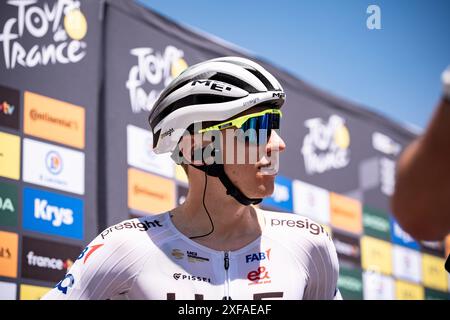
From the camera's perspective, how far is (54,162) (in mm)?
6219

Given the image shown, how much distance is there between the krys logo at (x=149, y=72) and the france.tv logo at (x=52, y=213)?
3.11 ft

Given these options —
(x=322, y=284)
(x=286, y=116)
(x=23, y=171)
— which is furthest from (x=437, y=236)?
(x=286, y=116)

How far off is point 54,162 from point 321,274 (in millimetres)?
2547

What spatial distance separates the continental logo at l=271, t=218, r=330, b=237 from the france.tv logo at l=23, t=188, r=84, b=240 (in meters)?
2.13

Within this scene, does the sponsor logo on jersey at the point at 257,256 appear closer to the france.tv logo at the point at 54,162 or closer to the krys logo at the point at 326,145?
the france.tv logo at the point at 54,162

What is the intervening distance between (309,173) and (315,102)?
2.31 ft

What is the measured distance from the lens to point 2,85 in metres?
6.08

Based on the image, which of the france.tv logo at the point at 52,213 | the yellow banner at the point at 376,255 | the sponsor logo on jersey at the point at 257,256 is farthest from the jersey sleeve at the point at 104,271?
the yellow banner at the point at 376,255

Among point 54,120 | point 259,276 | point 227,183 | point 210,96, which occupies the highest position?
point 54,120

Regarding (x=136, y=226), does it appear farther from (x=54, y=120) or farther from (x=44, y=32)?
(x=44, y=32)

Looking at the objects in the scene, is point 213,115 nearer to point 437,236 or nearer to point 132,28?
point 437,236

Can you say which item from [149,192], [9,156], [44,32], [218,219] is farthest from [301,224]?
[44,32]

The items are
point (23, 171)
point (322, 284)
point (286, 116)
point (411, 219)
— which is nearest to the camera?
point (411, 219)

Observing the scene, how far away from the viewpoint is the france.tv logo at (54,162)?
6.18 meters
